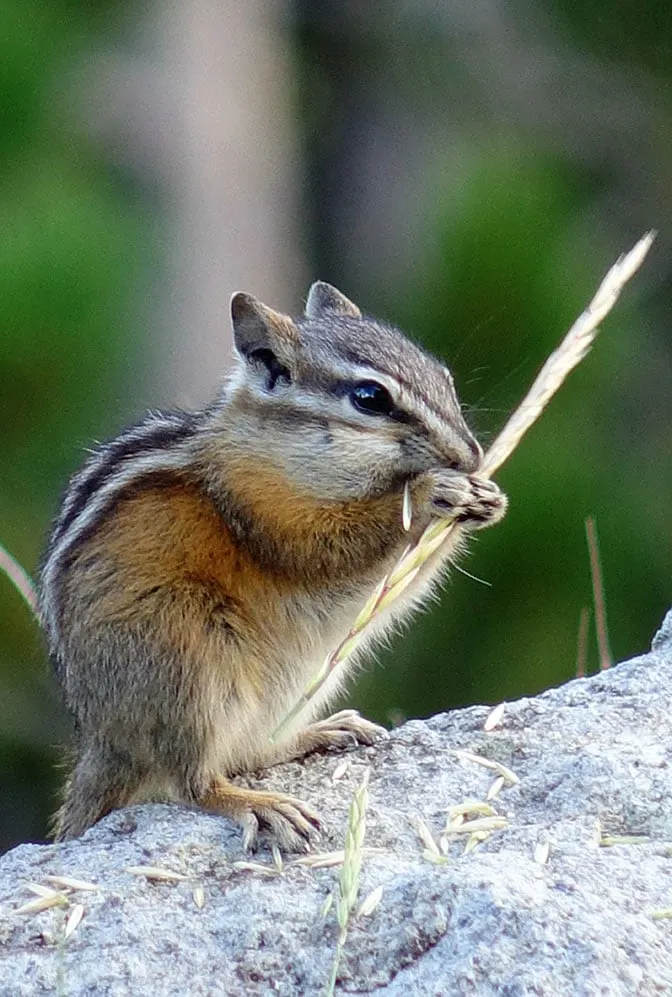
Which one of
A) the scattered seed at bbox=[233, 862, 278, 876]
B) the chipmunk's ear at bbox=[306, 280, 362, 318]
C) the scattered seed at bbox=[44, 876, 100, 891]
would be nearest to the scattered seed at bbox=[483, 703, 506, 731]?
the scattered seed at bbox=[233, 862, 278, 876]

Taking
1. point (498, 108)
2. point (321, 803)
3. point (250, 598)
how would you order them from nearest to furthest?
point (321, 803) → point (250, 598) → point (498, 108)

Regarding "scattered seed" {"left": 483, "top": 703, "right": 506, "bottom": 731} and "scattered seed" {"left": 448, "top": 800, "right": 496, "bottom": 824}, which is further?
"scattered seed" {"left": 483, "top": 703, "right": 506, "bottom": 731}

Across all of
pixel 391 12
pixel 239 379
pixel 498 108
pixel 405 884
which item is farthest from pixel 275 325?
pixel 391 12

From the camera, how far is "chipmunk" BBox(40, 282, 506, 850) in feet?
12.2

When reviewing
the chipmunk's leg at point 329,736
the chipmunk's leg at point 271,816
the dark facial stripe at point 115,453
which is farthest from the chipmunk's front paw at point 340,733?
the dark facial stripe at point 115,453

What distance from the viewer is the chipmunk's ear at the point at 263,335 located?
4.18 metres

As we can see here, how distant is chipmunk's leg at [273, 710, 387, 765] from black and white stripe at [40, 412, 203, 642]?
0.51 meters

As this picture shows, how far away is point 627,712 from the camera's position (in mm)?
3525

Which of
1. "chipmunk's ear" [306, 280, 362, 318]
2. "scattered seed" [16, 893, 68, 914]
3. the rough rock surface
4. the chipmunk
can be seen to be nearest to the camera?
the rough rock surface

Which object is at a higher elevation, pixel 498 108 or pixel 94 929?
pixel 498 108

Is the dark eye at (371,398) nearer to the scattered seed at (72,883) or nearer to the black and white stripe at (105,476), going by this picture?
the black and white stripe at (105,476)

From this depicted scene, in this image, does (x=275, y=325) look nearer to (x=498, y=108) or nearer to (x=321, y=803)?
(x=321, y=803)

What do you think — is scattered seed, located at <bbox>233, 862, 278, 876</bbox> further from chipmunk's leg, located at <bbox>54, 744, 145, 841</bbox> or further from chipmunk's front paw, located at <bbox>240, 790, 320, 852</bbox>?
chipmunk's leg, located at <bbox>54, 744, 145, 841</bbox>

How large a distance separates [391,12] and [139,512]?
8710mm
